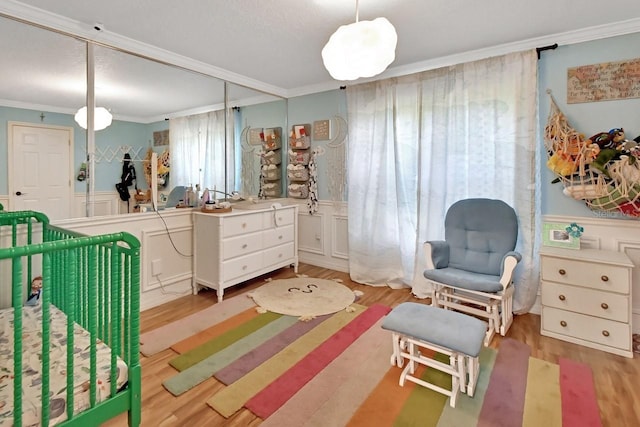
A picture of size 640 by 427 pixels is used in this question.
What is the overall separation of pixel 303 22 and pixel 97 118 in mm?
1828

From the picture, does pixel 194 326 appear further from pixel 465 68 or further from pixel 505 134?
pixel 465 68

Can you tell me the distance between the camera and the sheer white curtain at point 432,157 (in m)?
2.89

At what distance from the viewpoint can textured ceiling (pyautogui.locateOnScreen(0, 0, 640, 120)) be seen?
7.47 feet

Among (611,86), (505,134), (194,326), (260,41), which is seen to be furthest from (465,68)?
(194,326)

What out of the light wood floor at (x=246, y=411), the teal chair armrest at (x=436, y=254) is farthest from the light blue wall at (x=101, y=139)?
the teal chair armrest at (x=436, y=254)

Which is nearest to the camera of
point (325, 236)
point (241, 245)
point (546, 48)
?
point (546, 48)

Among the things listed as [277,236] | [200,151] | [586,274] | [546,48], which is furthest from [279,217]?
[546,48]

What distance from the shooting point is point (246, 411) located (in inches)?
68.7

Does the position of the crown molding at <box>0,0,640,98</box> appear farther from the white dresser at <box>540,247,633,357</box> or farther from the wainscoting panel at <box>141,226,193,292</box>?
the white dresser at <box>540,247,633,357</box>

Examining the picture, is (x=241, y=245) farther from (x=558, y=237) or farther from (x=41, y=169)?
(x=558, y=237)

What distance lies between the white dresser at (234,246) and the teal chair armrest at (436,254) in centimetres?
176

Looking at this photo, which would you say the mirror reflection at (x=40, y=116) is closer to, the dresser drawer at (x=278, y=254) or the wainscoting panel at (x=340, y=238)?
the dresser drawer at (x=278, y=254)

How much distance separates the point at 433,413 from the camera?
5.64 feet

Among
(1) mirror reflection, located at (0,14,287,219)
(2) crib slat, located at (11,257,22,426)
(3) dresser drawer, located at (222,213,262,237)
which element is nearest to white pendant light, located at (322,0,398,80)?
(2) crib slat, located at (11,257,22,426)
